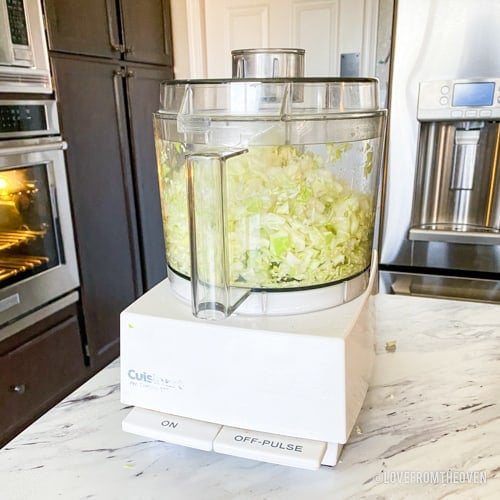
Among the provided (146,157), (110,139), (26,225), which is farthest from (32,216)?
(146,157)

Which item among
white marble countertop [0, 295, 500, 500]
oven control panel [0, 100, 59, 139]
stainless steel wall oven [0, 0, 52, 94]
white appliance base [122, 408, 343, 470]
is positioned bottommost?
white marble countertop [0, 295, 500, 500]

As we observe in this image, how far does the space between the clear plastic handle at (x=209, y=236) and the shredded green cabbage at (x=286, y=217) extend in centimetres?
4

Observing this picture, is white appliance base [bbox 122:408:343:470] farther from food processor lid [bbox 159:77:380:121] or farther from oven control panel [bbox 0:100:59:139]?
oven control panel [bbox 0:100:59:139]

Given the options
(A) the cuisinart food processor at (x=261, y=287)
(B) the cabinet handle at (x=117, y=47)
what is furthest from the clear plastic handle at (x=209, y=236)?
(B) the cabinet handle at (x=117, y=47)

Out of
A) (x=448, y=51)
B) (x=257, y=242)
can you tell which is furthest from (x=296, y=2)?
(x=257, y=242)

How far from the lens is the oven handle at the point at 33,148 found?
57.4 inches

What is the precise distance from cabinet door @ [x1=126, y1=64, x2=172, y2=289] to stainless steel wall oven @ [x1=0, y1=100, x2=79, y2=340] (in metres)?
0.44

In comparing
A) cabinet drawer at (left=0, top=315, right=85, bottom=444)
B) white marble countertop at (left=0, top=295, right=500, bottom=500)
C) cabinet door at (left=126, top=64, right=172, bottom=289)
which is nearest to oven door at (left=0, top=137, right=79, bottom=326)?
cabinet drawer at (left=0, top=315, right=85, bottom=444)

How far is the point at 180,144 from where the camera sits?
2.13 ft

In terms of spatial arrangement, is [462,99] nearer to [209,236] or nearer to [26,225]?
[209,236]

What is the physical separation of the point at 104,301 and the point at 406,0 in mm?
1527

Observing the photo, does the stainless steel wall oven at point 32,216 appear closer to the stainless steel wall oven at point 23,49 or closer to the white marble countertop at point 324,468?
the stainless steel wall oven at point 23,49

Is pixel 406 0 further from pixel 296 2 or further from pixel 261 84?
pixel 261 84

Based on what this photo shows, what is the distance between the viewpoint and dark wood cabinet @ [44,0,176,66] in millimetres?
1629
